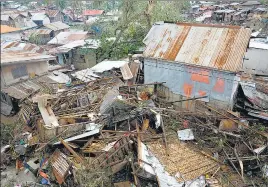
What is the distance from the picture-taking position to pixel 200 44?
1405 cm

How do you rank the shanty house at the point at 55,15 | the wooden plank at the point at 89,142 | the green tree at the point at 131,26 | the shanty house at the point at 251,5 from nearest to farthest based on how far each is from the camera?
1. the wooden plank at the point at 89,142
2. the green tree at the point at 131,26
3. the shanty house at the point at 55,15
4. the shanty house at the point at 251,5

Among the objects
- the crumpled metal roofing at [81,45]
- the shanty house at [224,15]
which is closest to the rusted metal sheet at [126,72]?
the crumpled metal roofing at [81,45]

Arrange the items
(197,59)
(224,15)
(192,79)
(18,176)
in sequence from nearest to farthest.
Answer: (18,176), (197,59), (192,79), (224,15)

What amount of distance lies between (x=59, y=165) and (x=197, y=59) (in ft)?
29.5

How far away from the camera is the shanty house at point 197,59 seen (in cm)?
1276

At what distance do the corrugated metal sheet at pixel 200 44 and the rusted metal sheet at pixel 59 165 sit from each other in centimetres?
798

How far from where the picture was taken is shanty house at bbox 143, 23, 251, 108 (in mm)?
12758

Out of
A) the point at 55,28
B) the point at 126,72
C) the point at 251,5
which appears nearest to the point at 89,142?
the point at 126,72

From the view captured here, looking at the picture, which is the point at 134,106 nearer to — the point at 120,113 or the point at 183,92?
the point at 120,113

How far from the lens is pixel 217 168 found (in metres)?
10.5

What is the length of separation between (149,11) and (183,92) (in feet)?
37.1

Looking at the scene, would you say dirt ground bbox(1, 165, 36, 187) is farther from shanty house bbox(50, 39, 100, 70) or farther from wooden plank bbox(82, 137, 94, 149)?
shanty house bbox(50, 39, 100, 70)

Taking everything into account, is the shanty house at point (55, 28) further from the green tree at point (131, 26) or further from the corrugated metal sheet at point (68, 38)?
the green tree at point (131, 26)

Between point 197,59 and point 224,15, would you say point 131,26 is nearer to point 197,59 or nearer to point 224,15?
point 197,59
